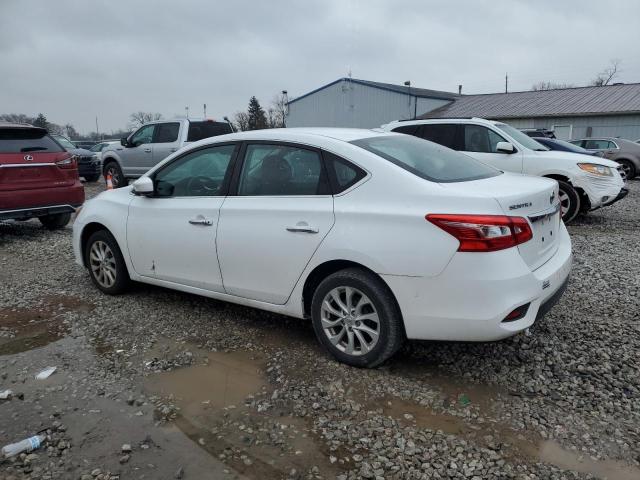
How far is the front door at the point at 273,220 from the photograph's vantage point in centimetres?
342

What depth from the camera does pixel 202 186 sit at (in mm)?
4199

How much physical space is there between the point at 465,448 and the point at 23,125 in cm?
773

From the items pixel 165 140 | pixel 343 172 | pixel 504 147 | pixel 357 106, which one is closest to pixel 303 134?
pixel 343 172

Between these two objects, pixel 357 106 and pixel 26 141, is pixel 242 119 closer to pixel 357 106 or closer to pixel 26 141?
pixel 357 106

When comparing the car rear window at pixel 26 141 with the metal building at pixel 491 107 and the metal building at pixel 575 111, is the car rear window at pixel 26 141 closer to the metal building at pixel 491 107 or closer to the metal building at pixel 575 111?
the metal building at pixel 575 111

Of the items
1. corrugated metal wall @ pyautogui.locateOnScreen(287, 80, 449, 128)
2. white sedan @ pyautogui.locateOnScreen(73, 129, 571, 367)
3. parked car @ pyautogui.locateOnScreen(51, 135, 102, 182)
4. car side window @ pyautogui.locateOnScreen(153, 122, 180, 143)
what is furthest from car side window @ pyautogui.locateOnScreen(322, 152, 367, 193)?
corrugated metal wall @ pyautogui.locateOnScreen(287, 80, 449, 128)

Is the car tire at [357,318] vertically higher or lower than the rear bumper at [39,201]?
lower

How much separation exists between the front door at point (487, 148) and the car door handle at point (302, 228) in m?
5.73

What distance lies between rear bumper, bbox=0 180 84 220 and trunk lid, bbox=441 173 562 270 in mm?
6635

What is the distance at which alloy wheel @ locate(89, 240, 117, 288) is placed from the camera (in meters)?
4.92

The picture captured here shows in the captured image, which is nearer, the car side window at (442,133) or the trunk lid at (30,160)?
the trunk lid at (30,160)

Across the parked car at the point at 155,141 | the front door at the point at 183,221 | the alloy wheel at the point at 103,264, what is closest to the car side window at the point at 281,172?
the front door at the point at 183,221

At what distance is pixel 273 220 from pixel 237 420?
54.5 inches

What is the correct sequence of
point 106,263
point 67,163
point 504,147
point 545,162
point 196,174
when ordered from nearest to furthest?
point 196,174 < point 106,263 < point 67,163 < point 504,147 < point 545,162
